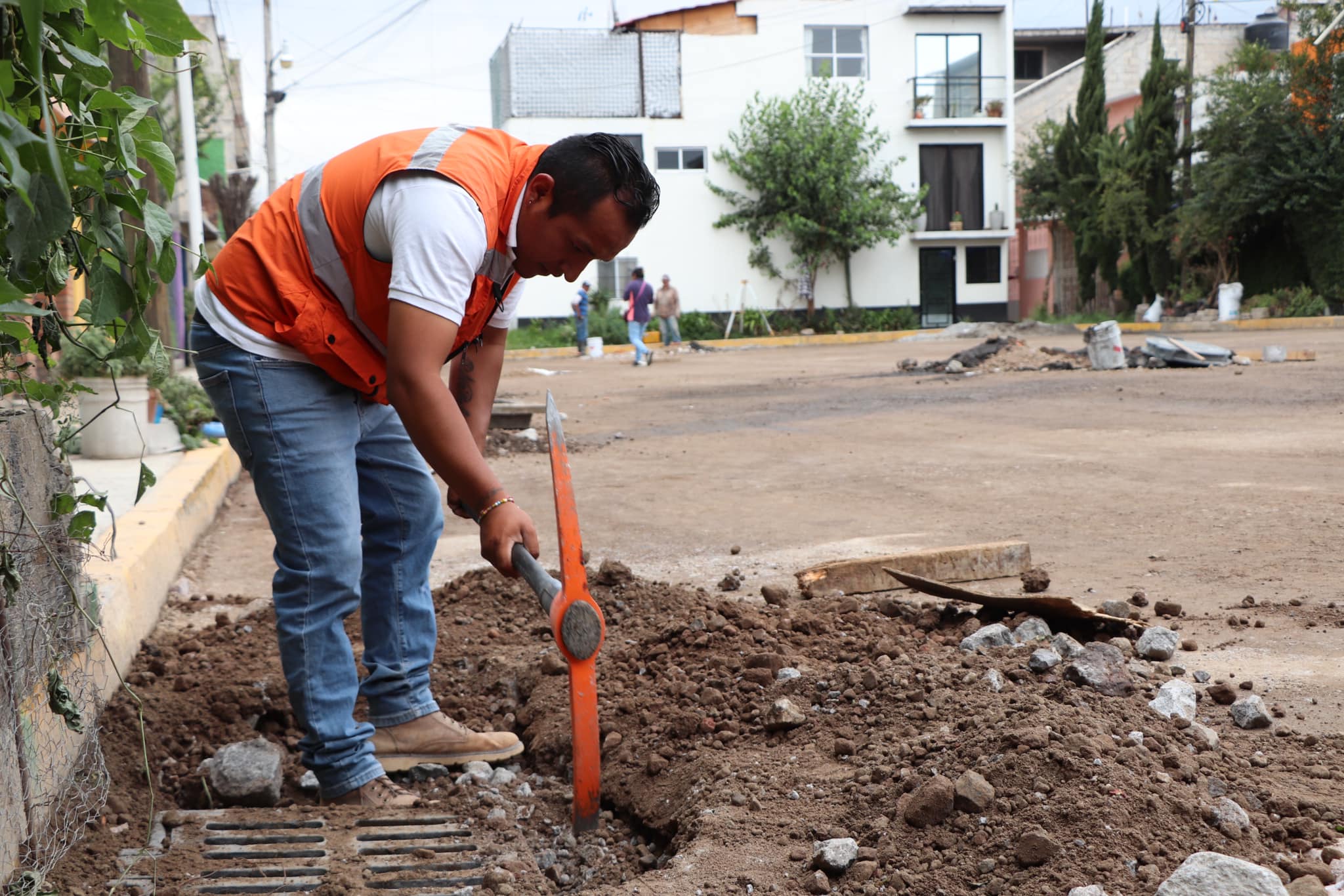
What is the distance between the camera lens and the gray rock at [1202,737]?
2490mm

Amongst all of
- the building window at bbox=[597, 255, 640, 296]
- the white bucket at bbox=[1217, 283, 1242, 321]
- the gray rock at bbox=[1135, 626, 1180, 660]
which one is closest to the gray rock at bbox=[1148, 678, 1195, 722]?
the gray rock at bbox=[1135, 626, 1180, 660]

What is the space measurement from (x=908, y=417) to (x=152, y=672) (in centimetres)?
818

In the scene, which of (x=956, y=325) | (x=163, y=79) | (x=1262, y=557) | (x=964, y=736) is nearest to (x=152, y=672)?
(x=964, y=736)

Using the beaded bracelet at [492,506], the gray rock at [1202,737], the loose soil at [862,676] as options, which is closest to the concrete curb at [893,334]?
the loose soil at [862,676]

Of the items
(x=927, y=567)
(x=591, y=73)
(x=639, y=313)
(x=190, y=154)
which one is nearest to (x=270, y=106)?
(x=591, y=73)

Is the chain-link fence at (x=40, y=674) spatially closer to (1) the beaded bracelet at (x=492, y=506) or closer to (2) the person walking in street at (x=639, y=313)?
(1) the beaded bracelet at (x=492, y=506)

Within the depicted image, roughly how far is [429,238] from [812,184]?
29840mm

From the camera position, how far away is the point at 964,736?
8.07 feet

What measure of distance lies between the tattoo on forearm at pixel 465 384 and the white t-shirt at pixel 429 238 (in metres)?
0.65

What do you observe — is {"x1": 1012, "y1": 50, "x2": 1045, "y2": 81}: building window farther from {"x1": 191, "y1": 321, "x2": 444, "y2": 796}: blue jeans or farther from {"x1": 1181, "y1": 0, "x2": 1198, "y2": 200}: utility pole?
{"x1": 191, "y1": 321, "x2": 444, "y2": 796}: blue jeans

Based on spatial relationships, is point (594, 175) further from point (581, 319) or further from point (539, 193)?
point (581, 319)

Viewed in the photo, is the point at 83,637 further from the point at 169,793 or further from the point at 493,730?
the point at 493,730

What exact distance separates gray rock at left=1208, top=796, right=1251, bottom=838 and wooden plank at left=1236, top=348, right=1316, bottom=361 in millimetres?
14708

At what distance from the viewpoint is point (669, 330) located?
2775 cm
